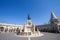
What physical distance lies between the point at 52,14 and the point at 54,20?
4404 millimetres

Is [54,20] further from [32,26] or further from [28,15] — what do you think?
[32,26]

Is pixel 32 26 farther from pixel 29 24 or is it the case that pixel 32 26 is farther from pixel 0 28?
pixel 0 28

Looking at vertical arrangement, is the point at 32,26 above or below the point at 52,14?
below

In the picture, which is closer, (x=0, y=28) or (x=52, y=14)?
(x=52, y=14)

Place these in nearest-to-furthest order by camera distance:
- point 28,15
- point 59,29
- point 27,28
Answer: point 27,28 → point 28,15 → point 59,29

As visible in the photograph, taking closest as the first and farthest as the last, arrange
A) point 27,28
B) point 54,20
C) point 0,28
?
point 27,28 → point 54,20 → point 0,28

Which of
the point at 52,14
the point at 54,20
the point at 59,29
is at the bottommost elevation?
the point at 59,29

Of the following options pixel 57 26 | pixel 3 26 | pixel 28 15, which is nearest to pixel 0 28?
pixel 3 26

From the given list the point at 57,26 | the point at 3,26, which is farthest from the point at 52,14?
the point at 3,26

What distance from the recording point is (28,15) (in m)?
26.2

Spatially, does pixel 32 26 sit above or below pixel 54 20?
below

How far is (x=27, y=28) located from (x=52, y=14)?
92.8ft

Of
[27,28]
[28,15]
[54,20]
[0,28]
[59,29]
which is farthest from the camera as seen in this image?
[0,28]

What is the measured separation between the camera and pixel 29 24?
2275cm
